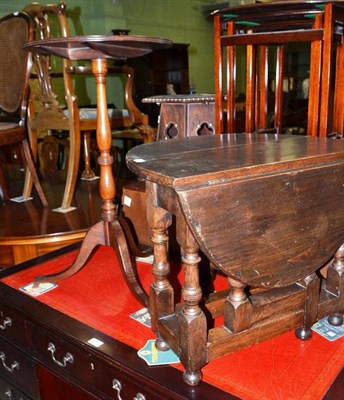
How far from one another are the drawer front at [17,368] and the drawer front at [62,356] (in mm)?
82

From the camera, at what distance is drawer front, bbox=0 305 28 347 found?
1.46m

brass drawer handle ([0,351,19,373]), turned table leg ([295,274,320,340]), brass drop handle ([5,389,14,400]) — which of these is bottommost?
brass drop handle ([5,389,14,400])

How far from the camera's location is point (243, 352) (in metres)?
1.15

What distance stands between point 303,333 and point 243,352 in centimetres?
18

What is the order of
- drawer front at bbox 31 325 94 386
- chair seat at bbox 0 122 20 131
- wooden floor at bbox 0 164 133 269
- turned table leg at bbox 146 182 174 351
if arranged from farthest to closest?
chair seat at bbox 0 122 20 131 → wooden floor at bbox 0 164 133 269 → drawer front at bbox 31 325 94 386 → turned table leg at bbox 146 182 174 351

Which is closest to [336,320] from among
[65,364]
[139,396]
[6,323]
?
[139,396]

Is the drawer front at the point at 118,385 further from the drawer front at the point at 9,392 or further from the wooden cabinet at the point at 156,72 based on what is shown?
the wooden cabinet at the point at 156,72

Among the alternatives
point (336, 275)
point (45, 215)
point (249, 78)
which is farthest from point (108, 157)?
point (45, 215)

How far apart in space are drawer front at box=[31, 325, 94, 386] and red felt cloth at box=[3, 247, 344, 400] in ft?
0.29

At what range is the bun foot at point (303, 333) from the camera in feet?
3.89

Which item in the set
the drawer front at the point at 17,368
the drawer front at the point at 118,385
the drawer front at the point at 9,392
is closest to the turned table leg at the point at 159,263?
the drawer front at the point at 118,385

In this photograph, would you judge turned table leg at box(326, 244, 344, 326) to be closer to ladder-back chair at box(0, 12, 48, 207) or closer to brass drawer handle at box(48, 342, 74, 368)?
brass drawer handle at box(48, 342, 74, 368)

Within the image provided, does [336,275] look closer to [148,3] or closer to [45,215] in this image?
[45,215]

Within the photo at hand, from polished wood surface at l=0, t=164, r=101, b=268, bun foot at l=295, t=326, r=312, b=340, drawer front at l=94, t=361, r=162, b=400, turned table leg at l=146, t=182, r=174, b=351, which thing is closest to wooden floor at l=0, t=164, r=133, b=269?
polished wood surface at l=0, t=164, r=101, b=268
